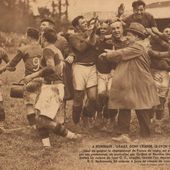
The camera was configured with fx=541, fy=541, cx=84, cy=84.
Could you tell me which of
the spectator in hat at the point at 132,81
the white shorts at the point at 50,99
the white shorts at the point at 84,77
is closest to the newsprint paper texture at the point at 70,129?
the white shorts at the point at 50,99

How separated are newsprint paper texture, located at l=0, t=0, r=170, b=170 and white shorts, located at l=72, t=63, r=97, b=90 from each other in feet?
1.10

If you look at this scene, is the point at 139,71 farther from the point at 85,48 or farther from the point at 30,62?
the point at 30,62

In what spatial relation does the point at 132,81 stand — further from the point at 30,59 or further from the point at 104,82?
the point at 30,59

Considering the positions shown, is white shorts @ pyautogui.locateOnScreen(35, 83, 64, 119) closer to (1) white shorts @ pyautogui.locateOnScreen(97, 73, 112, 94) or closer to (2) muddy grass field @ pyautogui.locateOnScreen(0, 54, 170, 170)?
(2) muddy grass field @ pyautogui.locateOnScreen(0, 54, 170, 170)

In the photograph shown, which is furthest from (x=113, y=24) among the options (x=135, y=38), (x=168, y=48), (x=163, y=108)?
(x=163, y=108)

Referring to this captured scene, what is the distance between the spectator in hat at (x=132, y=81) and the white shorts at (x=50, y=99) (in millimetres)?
533

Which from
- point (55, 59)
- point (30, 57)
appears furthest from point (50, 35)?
point (30, 57)

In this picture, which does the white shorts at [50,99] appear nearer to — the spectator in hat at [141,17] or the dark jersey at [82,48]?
the dark jersey at [82,48]

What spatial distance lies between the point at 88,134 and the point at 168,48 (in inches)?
47.7

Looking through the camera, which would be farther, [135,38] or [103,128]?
[103,128]

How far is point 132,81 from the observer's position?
5309mm

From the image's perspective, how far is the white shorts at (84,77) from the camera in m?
5.62

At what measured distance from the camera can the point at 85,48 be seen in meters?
5.57

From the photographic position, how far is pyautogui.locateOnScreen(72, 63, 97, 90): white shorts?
562cm
